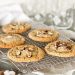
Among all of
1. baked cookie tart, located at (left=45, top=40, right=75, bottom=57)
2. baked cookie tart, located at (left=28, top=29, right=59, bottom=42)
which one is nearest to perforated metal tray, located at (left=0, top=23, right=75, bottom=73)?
baked cookie tart, located at (left=45, top=40, right=75, bottom=57)

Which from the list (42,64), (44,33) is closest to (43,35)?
(44,33)

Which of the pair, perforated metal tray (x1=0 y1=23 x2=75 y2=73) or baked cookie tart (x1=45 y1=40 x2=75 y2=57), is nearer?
perforated metal tray (x1=0 y1=23 x2=75 y2=73)

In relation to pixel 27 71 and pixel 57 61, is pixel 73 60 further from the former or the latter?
pixel 27 71

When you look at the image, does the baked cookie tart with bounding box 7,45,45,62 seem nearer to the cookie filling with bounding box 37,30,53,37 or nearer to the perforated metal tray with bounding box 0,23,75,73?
the perforated metal tray with bounding box 0,23,75,73

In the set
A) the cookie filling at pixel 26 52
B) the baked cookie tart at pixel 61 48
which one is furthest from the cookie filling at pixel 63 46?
the cookie filling at pixel 26 52

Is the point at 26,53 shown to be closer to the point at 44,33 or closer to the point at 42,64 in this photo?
the point at 42,64

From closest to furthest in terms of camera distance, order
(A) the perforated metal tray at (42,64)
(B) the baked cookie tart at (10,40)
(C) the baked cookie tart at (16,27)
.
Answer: (A) the perforated metal tray at (42,64), (B) the baked cookie tart at (10,40), (C) the baked cookie tart at (16,27)

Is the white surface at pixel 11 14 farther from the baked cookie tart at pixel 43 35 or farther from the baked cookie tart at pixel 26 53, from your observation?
the baked cookie tart at pixel 26 53
